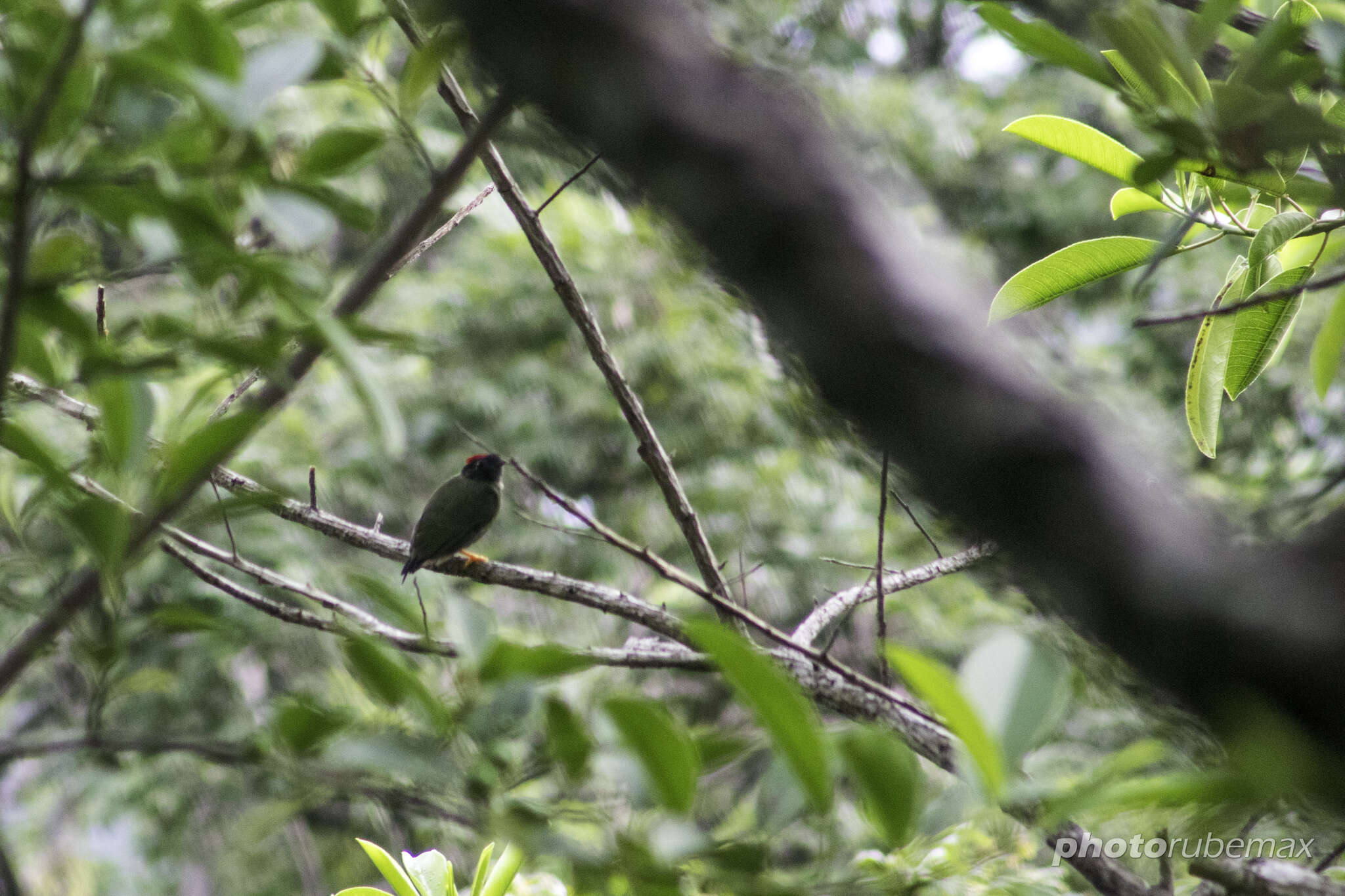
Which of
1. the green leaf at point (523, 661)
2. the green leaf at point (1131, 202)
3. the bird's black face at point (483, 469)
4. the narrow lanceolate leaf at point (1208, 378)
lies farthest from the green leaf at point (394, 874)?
the bird's black face at point (483, 469)

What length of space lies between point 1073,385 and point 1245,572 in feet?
0.54

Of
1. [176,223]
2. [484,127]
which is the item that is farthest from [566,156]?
[176,223]

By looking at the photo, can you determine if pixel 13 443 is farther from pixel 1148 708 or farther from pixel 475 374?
pixel 475 374

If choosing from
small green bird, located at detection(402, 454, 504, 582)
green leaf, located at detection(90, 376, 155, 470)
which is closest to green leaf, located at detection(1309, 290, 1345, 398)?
green leaf, located at detection(90, 376, 155, 470)

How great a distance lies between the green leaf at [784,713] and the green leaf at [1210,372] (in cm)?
95

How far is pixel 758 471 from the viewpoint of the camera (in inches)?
185

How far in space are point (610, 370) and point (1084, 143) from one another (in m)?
0.70

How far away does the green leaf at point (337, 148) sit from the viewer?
62 cm

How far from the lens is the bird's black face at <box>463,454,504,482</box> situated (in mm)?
3490

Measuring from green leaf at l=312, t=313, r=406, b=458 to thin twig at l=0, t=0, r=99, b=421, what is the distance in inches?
6.0

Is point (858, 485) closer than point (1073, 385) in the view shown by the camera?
No

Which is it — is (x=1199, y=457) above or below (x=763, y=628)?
above

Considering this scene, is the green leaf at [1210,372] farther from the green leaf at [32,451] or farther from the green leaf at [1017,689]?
the green leaf at [32,451]

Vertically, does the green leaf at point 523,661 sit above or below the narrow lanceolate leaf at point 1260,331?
below
